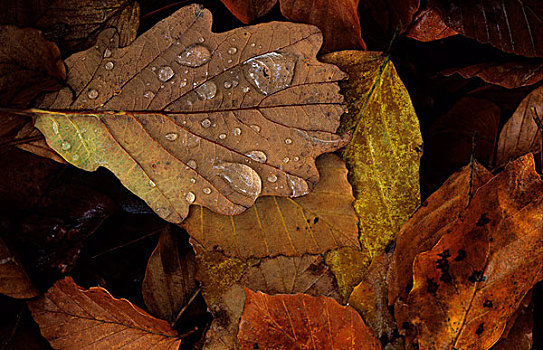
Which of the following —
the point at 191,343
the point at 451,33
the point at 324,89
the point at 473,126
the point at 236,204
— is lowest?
the point at 191,343

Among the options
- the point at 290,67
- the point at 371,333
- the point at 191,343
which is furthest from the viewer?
the point at 191,343

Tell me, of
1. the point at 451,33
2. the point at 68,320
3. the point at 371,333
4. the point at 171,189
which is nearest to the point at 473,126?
the point at 451,33

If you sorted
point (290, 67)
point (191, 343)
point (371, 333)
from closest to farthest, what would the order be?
1. point (290, 67)
2. point (371, 333)
3. point (191, 343)

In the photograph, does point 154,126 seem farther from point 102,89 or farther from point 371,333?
point 371,333

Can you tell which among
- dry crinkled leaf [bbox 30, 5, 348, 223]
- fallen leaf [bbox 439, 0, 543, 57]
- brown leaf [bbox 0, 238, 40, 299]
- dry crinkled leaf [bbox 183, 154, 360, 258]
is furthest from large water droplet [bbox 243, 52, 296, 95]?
brown leaf [bbox 0, 238, 40, 299]

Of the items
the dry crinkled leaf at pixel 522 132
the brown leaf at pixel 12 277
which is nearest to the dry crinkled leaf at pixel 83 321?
the brown leaf at pixel 12 277

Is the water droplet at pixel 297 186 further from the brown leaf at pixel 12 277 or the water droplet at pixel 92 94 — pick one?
the brown leaf at pixel 12 277

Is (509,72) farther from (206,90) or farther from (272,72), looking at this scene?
(206,90)

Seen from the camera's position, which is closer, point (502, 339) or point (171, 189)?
point (171, 189)

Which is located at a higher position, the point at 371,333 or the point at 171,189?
the point at 171,189
